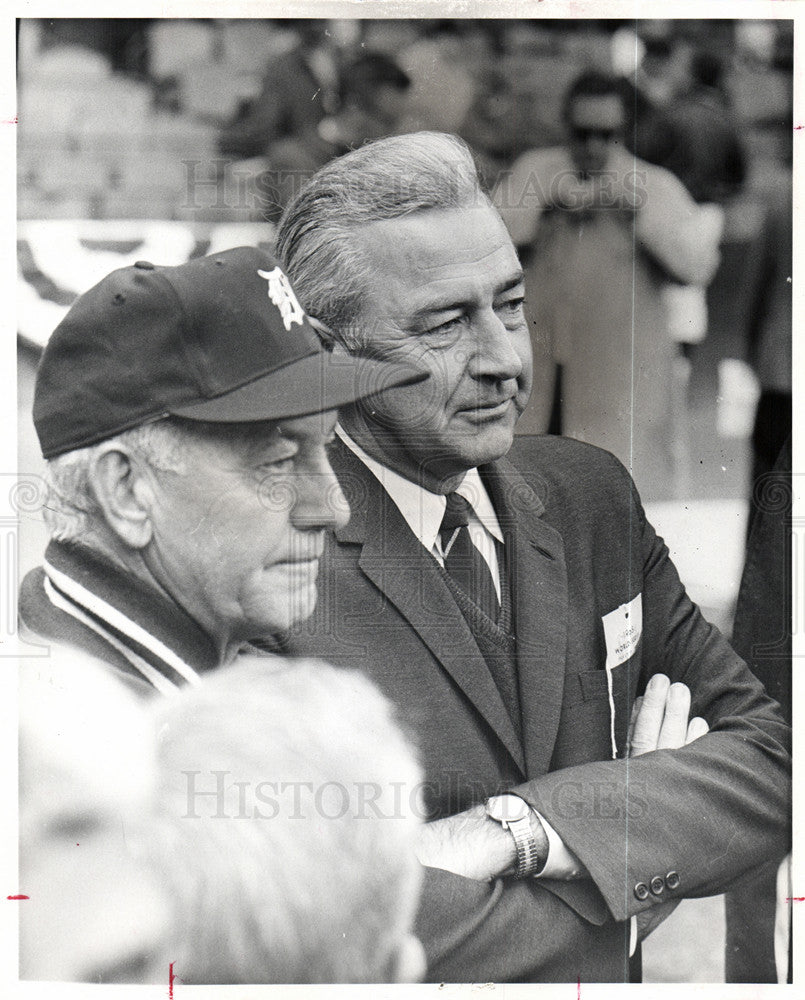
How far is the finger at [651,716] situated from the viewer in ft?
10.5

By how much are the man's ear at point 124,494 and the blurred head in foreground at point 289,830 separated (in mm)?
433

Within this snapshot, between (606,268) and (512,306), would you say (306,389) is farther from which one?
(606,268)

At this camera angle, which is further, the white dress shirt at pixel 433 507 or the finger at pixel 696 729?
the finger at pixel 696 729

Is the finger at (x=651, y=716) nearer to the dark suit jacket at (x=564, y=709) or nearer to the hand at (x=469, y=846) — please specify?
the dark suit jacket at (x=564, y=709)

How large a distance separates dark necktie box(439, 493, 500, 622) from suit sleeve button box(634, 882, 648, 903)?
2.67 ft

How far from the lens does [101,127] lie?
10.4ft

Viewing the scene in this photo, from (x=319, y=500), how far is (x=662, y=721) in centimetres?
113

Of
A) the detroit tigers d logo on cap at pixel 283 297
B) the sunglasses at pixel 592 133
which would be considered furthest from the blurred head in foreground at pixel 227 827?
the sunglasses at pixel 592 133

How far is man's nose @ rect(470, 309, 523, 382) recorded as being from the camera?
121 inches

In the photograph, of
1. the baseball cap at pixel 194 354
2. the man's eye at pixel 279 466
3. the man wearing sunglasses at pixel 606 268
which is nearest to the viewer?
the baseball cap at pixel 194 354

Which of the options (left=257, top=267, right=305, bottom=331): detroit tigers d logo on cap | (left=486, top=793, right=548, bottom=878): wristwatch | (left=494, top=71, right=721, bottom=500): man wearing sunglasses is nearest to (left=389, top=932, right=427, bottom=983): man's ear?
(left=486, top=793, right=548, bottom=878): wristwatch

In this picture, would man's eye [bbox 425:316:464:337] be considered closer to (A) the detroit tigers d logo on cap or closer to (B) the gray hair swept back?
(B) the gray hair swept back


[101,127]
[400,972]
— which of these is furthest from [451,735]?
[101,127]
